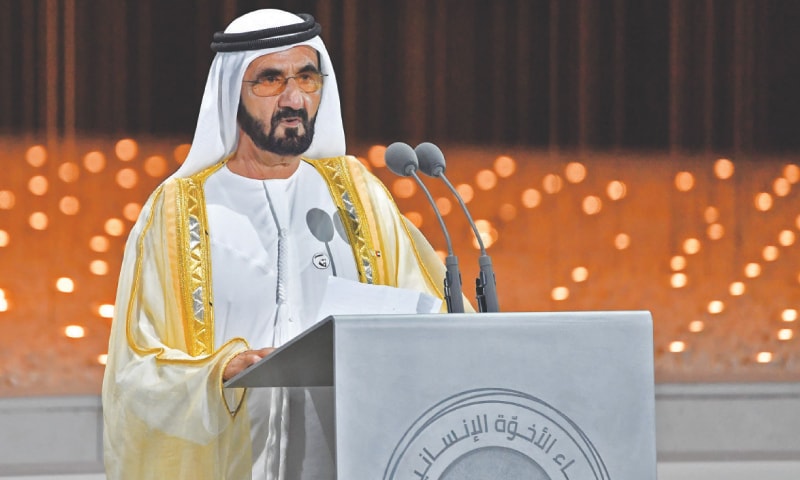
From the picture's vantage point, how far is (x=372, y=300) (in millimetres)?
Answer: 2176

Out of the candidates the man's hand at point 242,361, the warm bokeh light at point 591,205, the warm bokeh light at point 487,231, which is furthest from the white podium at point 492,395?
the warm bokeh light at point 591,205

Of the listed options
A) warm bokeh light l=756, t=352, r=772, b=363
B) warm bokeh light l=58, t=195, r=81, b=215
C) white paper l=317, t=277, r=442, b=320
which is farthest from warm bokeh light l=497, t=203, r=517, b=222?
white paper l=317, t=277, r=442, b=320

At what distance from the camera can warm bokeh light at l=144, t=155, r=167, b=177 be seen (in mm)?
4934

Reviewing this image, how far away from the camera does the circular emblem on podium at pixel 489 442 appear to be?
5.27 ft

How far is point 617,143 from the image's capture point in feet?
17.7

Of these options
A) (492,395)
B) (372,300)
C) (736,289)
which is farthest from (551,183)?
(492,395)

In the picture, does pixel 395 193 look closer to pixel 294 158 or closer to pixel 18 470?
pixel 18 470

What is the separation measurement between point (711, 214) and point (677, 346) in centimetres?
63

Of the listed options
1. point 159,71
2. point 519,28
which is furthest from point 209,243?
point 519,28

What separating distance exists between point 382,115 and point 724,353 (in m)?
1.91

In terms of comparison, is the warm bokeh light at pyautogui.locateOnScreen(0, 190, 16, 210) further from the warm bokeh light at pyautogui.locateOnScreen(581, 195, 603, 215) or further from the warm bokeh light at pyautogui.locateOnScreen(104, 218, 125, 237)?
the warm bokeh light at pyautogui.locateOnScreen(581, 195, 603, 215)

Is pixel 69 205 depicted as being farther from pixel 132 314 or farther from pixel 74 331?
pixel 132 314

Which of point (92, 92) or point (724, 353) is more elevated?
Answer: point (92, 92)

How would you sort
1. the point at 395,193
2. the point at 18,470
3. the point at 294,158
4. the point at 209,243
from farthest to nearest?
the point at 395,193
the point at 18,470
the point at 294,158
the point at 209,243
